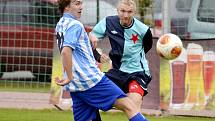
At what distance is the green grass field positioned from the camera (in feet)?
37.5

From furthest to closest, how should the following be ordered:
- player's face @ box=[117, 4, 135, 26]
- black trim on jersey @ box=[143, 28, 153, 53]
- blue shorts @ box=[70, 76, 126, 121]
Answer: black trim on jersey @ box=[143, 28, 153, 53]
player's face @ box=[117, 4, 135, 26]
blue shorts @ box=[70, 76, 126, 121]

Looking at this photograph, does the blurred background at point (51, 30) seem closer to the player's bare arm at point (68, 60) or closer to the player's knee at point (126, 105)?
the player's knee at point (126, 105)

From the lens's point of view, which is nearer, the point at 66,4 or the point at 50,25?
the point at 66,4

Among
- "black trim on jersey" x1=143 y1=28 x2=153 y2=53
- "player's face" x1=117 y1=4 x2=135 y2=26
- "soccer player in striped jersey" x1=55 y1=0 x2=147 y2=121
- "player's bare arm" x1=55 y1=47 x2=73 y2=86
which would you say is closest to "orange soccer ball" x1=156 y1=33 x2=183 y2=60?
"black trim on jersey" x1=143 y1=28 x2=153 y2=53

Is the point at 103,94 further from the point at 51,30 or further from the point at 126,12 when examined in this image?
the point at 51,30

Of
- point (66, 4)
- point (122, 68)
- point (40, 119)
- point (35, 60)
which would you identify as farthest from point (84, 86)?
point (35, 60)

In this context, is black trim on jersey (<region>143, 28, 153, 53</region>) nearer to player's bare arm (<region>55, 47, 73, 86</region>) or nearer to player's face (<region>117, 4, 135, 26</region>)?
player's face (<region>117, 4, 135, 26</region>)

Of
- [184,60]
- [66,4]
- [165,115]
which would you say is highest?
[66,4]

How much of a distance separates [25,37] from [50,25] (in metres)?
0.76

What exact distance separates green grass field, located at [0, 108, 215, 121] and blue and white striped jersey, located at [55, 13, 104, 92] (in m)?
3.52

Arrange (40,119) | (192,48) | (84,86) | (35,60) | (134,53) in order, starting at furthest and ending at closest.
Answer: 1. (35,60)
2. (192,48)
3. (40,119)
4. (134,53)
5. (84,86)

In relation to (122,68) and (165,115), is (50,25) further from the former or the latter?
(122,68)

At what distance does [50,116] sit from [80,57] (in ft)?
13.1

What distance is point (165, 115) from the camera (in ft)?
40.1
